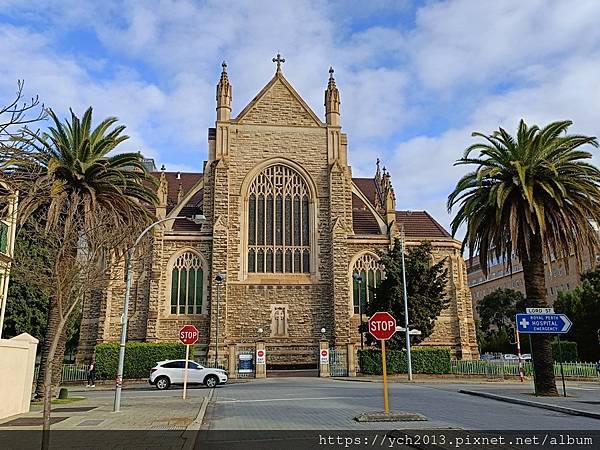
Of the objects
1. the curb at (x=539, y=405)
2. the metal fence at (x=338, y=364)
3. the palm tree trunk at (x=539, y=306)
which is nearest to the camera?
the curb at (x=539, y=405)

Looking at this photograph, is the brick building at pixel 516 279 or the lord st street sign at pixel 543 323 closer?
the lord st street sign at pixel 543 323

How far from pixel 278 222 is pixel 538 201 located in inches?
911

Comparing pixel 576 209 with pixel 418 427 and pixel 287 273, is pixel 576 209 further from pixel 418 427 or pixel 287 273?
pixel 287 273

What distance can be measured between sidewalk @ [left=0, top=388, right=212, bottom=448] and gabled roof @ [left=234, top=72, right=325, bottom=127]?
27943 mm

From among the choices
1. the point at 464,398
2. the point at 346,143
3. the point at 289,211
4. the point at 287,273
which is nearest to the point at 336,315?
the point at 287,273

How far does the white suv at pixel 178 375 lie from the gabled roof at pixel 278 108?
20944 mm

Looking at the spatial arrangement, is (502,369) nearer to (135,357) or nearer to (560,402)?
(560,402)

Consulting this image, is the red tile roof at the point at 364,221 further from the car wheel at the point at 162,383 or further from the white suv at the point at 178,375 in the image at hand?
the car wheel at the point at 162,383

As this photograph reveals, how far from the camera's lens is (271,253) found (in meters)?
40.4

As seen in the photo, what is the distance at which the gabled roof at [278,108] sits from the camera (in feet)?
140

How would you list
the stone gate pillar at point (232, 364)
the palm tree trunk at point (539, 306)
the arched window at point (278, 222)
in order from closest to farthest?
the palm tree trunk at point (539, 306) → the stone gate pillar at point (232, 364) → the arched window at point (278, 222)

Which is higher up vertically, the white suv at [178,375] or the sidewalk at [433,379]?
the white suv at [178,375]

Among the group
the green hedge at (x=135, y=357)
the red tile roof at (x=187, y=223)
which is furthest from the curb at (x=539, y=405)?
the red tile roof at (x=187, y=223)

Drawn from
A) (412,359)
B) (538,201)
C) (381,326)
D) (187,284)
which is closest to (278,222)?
(187,284)
